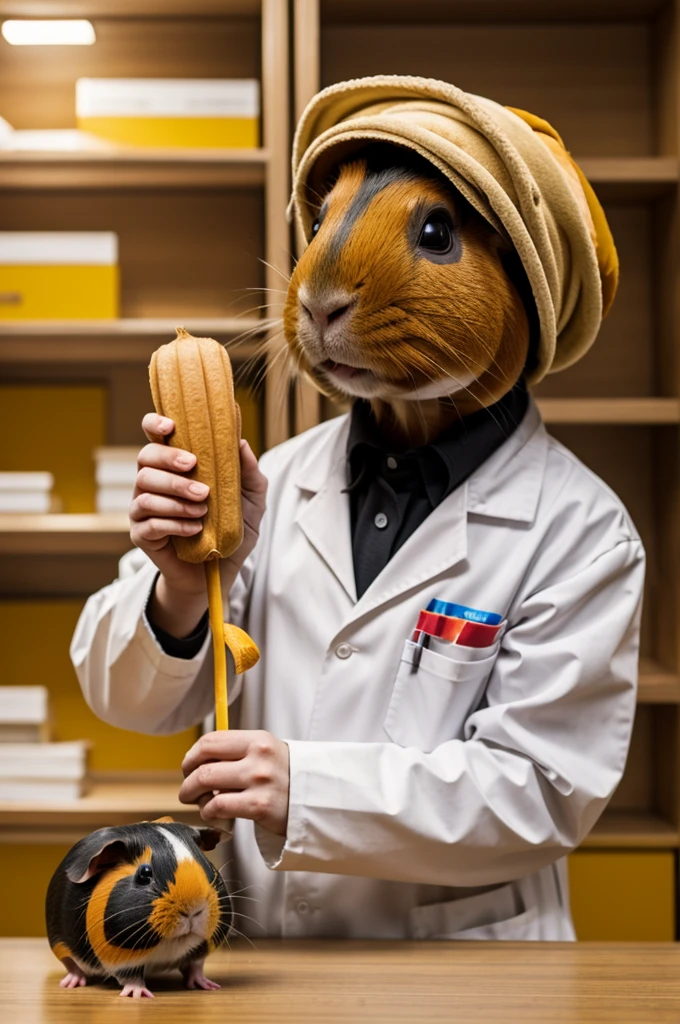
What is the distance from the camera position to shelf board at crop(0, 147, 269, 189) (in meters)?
1.93

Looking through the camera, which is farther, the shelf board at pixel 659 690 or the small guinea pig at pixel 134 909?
the shelf board at pixel 659 690

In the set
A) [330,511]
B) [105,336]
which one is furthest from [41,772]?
[330,511]

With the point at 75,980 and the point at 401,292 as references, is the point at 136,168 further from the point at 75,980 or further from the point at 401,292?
the point at 75,980

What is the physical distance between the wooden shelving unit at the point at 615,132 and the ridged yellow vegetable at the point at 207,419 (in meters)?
1.27

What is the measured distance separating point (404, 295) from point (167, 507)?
Answer: 1.00 feet

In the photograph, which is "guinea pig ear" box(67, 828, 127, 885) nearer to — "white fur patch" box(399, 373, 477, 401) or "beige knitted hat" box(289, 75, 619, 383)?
"white fur patch" box(399, 373, 477, 401)

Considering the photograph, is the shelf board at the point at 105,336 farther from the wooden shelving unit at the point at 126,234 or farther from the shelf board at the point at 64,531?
the shelf board at the point at 64,531

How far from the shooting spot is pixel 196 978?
77cm

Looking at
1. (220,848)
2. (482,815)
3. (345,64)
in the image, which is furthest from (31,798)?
(345,64)

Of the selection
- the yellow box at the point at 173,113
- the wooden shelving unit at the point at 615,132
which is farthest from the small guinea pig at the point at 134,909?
the yellow box at the point at 173,113

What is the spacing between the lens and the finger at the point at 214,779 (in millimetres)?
878

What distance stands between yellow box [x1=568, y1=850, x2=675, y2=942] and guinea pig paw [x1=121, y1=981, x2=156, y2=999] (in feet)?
4.60

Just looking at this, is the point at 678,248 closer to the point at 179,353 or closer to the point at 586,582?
the point at 586,582

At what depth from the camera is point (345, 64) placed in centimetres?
219
